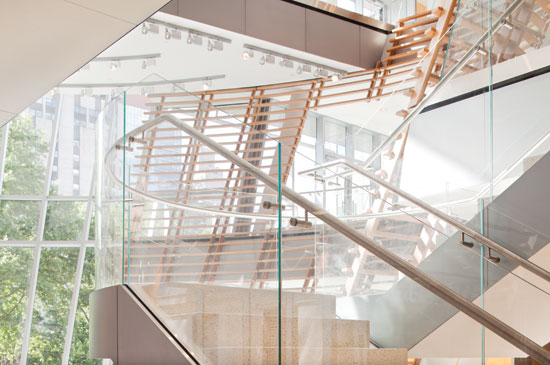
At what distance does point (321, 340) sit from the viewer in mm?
2229

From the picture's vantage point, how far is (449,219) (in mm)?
2785

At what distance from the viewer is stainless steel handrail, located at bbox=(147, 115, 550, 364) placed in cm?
205

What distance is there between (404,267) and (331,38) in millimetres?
5671

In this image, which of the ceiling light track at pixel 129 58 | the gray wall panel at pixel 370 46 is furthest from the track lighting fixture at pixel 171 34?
the gray wall panel at pixel 370 46

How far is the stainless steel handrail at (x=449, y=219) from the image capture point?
7.49 feet

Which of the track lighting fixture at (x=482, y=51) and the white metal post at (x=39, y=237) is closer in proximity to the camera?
the track lighting fixture at (x=482, y=51)

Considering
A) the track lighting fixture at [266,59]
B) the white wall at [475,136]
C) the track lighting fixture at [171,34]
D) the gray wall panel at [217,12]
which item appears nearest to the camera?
the white wall at [475,136]

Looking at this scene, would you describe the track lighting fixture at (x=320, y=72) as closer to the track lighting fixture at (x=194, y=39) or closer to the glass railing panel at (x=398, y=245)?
the track lighting fixture at (x=194, y=39)

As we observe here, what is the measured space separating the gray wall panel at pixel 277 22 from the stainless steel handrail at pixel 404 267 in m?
4.71

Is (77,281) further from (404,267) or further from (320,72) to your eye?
(404,267)

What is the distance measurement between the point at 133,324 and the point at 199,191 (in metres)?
0.59

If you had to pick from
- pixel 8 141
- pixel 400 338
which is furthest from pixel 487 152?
pixel 8 141

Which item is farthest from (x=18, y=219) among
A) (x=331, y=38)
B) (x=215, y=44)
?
(x=331, y=38)

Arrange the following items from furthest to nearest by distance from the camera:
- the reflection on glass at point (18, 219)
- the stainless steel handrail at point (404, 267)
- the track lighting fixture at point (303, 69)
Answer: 1. the reflection on glass at point (18, 219)
2. the track lighting fixture at point (303, 69)
3. the stainless steel handrail at point (404, 267)
